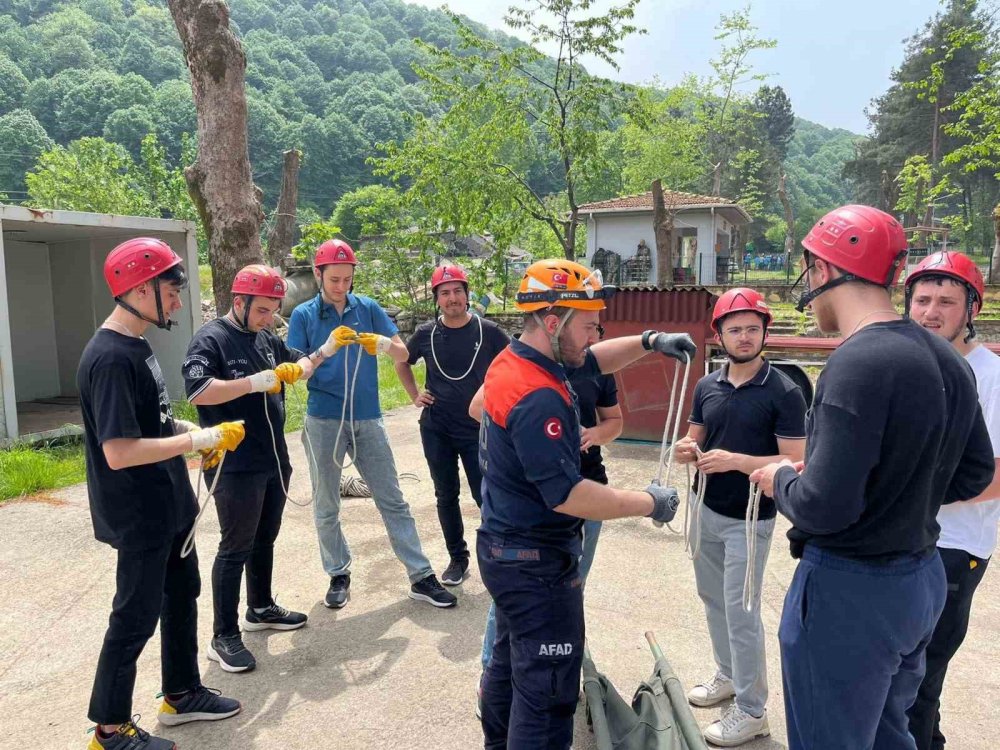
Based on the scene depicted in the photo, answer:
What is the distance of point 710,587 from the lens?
3229 mm

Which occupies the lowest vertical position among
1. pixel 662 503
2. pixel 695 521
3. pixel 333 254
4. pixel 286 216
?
pixel 695 521

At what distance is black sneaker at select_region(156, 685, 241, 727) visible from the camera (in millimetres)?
3158

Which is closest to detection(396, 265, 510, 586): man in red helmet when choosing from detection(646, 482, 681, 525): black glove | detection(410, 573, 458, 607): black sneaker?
detection(410, 573, 458, 607): black sneaker

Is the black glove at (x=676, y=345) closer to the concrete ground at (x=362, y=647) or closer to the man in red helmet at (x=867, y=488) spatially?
the man in red helmet at (x=867, y=488)

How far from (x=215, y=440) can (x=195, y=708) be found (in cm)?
133

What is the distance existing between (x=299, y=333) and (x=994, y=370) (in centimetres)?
366

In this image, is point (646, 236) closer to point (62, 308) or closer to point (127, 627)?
point (62, 308)

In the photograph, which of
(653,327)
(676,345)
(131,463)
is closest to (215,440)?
(131,463)

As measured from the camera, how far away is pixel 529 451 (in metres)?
2.13

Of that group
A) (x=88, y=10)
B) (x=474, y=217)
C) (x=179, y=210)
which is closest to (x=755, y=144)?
(x=179, y=210)

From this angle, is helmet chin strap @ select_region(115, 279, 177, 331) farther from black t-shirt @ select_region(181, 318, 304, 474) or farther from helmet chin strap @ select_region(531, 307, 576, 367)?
helmet chin strap @ select_region(531, 307, 576, 367)

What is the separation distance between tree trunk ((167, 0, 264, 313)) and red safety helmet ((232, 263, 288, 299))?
4.63 m

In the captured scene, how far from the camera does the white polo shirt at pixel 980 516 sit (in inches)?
92.8

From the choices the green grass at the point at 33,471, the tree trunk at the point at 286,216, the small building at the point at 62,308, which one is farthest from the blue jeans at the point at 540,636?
the tree trunk at the point at 286,216
